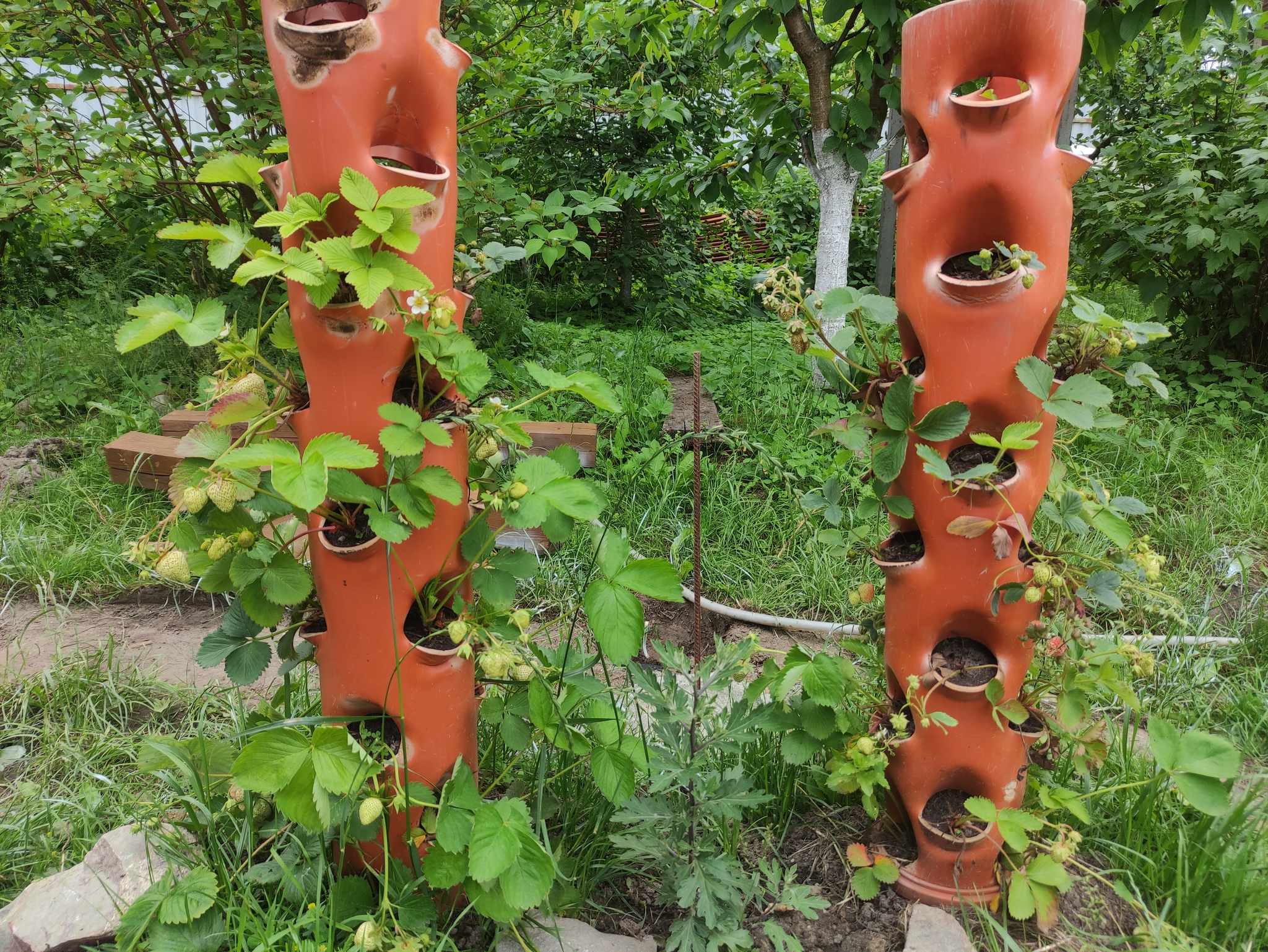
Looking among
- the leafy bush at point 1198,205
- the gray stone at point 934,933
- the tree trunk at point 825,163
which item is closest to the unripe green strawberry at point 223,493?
the gray stone at point 934,933

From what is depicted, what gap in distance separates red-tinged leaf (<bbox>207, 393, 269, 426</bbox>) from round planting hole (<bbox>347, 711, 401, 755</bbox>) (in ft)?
1.63

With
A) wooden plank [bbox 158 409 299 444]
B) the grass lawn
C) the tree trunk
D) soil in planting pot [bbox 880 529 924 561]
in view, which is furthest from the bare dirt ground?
the tree trunk

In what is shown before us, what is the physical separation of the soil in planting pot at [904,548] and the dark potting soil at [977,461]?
14 cm

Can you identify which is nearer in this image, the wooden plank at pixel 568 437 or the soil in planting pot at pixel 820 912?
the soil in planting pot at pixel 820 912

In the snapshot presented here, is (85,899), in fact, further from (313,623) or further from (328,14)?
(328,14)

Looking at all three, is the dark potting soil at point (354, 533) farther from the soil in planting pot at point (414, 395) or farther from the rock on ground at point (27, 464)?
the rock on ground at point (27, 464)

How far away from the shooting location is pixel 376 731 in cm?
128

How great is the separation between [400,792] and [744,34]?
11.9ft

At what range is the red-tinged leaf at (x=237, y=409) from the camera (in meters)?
1.16

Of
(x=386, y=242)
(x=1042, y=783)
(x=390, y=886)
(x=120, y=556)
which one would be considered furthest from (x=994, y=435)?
(x=120, y=556)

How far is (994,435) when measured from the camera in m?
1.26

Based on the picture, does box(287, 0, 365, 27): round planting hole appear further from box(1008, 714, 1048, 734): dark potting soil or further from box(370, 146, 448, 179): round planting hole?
box(1008, 714, 1048, 734): dark potting soil

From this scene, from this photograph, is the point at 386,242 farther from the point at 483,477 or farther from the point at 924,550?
the point at 924,550

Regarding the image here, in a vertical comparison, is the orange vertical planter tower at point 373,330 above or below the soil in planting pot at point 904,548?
above
